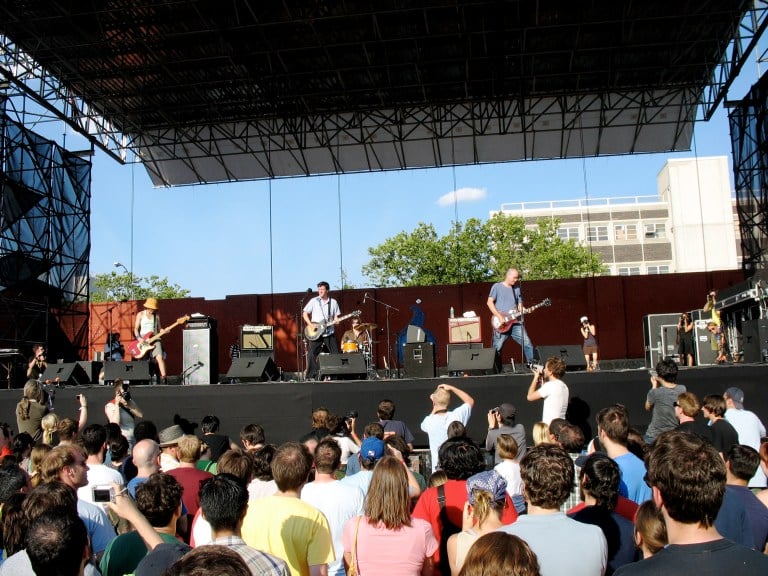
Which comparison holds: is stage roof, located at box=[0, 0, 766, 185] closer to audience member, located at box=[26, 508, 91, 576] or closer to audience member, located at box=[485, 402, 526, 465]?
audience member, located at box=[485, 402, 526, 465]

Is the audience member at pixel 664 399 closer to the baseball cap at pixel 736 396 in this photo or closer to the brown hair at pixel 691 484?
the baseball cap at pixel 736 396

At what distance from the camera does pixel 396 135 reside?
19844 mm

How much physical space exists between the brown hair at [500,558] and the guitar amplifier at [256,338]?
45.4ft

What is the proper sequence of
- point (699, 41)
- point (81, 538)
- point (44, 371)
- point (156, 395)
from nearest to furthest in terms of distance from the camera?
1. point (81, 538)
2. point (156, 395)
3. point (44, 371)
4. point (699, 41)

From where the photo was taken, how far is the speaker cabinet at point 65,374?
42.1 ft

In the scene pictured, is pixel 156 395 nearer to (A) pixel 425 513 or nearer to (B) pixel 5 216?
(A) pixel 425 513

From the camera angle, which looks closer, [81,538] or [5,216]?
[81,538]

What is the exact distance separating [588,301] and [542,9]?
7689 mm

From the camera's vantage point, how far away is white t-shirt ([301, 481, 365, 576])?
14.2 ft

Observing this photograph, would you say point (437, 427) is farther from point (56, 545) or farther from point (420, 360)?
point (56, 545)

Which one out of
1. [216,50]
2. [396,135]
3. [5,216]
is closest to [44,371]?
[5,216]

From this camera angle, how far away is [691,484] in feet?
7.54

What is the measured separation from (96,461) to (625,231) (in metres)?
74.9

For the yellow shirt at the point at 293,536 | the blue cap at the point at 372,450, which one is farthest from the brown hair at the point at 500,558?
the blue cap at the point at 372,450
